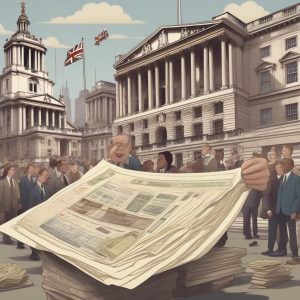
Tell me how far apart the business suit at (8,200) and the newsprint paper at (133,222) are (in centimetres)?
686

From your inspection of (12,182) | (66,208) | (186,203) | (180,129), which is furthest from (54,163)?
(180,129)

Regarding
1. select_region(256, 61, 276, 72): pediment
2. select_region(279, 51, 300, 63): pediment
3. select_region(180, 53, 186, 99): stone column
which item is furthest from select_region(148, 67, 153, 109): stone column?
select_region(279, 51, 300, 63): pediment

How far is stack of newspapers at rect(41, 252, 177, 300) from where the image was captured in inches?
107

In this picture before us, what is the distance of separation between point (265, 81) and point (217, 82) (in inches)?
221

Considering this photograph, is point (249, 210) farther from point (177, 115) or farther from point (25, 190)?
point (177, 115)

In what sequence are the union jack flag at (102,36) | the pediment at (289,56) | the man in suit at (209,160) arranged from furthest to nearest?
the union jack flag at (102,36) → the pediment at (289,56) → the man in suit at (209,160)

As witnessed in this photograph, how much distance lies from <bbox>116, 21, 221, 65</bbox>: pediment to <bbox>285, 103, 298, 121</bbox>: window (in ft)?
38.8

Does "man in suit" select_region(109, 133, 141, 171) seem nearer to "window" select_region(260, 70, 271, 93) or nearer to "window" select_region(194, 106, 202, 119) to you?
"window" select_region(260, 70, 271, 93)

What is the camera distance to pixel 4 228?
310cm

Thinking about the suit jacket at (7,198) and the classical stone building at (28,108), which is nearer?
the suit jacket at (7,198)

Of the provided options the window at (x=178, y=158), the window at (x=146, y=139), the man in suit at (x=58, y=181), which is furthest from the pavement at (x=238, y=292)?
the window at (x=146, y=139)

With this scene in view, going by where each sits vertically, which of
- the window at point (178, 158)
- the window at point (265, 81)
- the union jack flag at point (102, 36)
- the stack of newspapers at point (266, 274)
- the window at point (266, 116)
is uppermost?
the union jack flag at point (102, 36)

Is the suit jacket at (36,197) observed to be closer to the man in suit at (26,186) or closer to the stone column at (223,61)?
the man in suit at (26,186)

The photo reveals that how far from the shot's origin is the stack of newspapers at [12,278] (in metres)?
4.79
